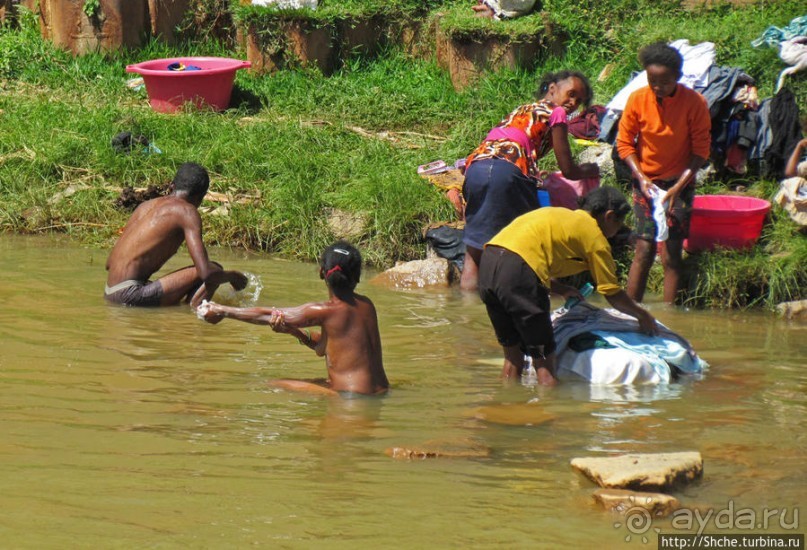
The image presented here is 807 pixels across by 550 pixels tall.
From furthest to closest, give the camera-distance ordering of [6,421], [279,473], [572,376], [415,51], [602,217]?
1. [415,51]
2. [572,376]
3. [602,217]
4. [6,421]
5. [279,473]

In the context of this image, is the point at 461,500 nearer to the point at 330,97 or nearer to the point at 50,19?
the point at 330,97

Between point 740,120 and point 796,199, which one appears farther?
point 740,120

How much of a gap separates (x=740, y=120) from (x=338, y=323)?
4455mm

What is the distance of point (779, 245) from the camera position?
8391mm

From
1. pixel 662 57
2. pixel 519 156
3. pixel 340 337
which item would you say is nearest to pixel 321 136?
pixel 519 156

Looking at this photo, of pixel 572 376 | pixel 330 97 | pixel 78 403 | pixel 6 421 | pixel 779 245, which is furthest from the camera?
pixel 330 97

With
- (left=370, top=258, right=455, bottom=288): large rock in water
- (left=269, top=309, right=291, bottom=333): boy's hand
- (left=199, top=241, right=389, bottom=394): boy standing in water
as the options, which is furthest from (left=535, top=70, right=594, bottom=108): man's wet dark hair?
(left=269, top=309, right=291, bottom=333): boy's hand

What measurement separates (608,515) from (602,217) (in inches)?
81.3

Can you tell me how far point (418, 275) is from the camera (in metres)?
8.73

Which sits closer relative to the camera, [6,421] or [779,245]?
[6,421]

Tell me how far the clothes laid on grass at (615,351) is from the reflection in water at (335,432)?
0.09 metres

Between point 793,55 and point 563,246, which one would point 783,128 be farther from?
point 563,246

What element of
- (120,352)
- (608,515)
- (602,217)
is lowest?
(120,352)

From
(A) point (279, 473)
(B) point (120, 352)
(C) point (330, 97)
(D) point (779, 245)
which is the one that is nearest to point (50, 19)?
(C) point (330, 97)
